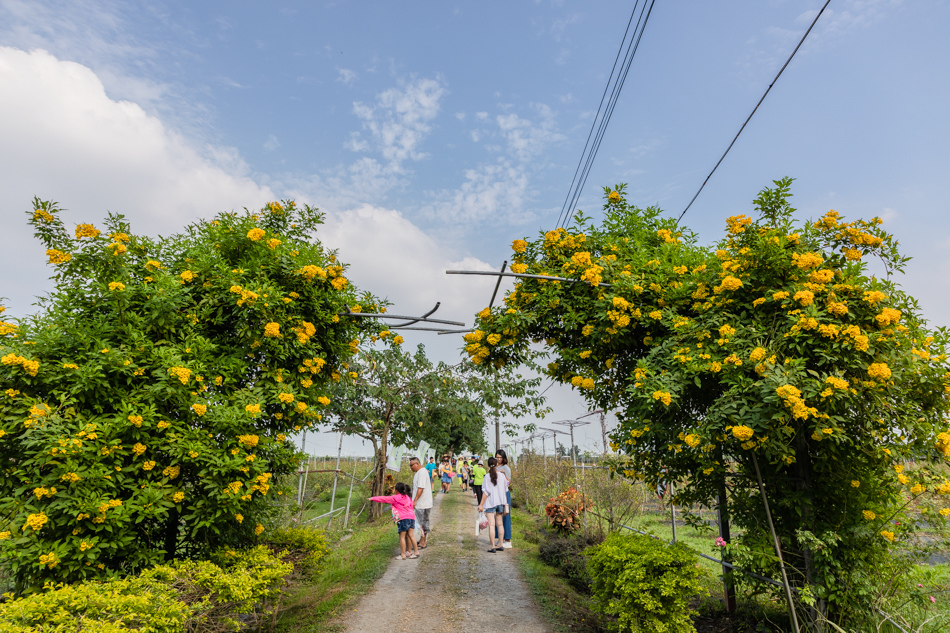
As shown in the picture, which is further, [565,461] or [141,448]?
[565,461]

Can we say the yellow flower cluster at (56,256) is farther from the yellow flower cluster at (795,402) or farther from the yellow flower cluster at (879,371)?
the yellow flower cluster at (879,371)

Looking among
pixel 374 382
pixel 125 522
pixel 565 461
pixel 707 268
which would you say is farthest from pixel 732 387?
pixel 374 382

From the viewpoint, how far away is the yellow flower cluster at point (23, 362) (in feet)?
12.1

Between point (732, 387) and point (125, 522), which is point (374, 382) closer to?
point (125, 522)

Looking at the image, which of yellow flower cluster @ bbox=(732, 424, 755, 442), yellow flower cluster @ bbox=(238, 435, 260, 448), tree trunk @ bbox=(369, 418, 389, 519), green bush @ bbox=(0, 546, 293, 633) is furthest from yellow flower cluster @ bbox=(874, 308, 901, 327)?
tree trunk @ bbox=(369, 418, 389, 519)

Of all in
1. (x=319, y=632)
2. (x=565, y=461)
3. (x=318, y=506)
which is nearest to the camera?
(x=319, y=632)

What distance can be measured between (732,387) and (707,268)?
1.28m

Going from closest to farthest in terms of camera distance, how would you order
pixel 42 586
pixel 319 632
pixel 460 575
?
pixel 42 586
pixel 319 632
pixel 460 575

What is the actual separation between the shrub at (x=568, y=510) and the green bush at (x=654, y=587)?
4189 mm

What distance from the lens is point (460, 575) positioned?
698cm

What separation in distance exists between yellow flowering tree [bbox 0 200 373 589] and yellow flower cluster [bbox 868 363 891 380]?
15.3ft

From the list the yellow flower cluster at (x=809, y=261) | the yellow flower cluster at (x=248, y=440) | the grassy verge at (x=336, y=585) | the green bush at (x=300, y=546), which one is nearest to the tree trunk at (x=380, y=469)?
the grassy verge at (x=336, y=585)

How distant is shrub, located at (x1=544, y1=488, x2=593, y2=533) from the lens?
8844mm

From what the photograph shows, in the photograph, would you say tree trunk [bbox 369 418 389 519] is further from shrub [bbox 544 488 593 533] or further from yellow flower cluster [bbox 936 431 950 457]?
yellow flower cluster [bbox 936 431 950 457]
